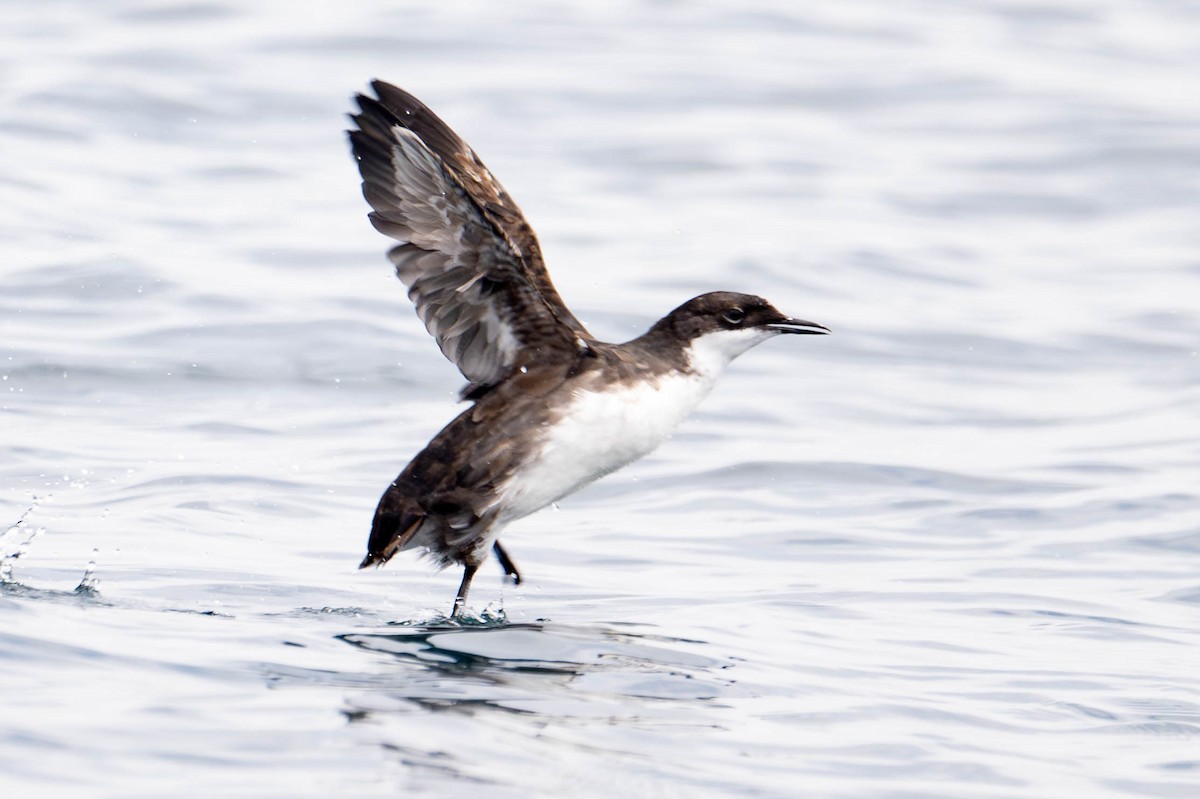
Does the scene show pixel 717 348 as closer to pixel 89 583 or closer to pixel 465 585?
pixel 465 585

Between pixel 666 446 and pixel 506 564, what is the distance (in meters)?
3.92

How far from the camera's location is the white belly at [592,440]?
8438 mm

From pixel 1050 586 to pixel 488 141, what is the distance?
12330 mm

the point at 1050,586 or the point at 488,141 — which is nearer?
the point at 1050,586

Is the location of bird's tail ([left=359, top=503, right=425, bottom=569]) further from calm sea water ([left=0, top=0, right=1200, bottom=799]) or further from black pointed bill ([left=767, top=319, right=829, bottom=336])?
black pointed bill ([left=767, top=319, right=829, bottom=336])

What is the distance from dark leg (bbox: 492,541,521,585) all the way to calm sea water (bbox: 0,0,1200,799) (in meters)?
0.23

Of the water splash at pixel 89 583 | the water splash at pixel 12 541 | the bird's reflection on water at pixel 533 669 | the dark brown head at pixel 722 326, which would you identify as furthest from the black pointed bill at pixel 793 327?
the water splash at pixel 12 541

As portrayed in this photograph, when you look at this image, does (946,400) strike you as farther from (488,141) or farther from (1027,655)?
(488,141)

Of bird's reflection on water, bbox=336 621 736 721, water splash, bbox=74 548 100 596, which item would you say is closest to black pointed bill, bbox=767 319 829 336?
bird's reflection on water, bbox=336 621 736 721

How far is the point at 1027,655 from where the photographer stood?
8.77 m

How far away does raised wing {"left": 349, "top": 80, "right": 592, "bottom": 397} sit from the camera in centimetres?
827

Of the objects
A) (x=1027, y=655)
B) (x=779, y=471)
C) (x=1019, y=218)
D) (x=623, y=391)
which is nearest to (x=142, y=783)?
(x=623, y=391)

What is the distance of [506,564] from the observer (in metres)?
9.34

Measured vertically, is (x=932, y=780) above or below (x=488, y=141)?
below
